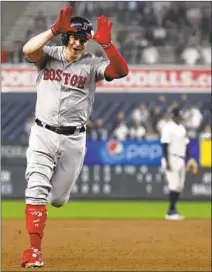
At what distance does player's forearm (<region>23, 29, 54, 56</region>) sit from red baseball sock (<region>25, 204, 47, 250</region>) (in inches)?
58.5

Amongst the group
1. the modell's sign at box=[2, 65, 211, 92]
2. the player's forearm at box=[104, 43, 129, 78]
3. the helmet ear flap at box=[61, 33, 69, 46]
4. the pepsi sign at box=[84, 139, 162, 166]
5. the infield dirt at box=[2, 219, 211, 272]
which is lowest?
the infield dirt at box=[2, 219, 211, 272]

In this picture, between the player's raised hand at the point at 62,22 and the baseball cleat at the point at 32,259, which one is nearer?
the player's raised hand at the point at 62,22

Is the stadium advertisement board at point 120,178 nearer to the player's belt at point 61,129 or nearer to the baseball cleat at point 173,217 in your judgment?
the baseball cleat at point 173,217

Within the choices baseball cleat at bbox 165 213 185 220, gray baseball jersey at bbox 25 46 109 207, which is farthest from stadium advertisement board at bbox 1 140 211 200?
gray baseball jersey at bbox 25 46 109 207

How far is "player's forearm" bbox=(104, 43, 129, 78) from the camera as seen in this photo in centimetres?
733

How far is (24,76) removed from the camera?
2400cm

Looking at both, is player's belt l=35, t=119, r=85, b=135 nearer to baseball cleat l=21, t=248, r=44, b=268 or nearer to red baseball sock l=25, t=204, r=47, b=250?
red baseball sock l=25, t=204, r=47, b=250

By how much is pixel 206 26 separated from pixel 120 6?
2.70 metres

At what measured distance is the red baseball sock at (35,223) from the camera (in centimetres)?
757

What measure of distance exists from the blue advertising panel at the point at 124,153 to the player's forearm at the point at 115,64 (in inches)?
542

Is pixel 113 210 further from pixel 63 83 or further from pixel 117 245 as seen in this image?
pixel 63 83

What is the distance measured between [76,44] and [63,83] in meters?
0.44

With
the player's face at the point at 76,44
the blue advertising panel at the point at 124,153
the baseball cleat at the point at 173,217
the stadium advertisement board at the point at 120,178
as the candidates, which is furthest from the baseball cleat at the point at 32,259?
the blue advertising panel at the point at 124,153

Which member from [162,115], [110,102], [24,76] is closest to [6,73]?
[24,76]
